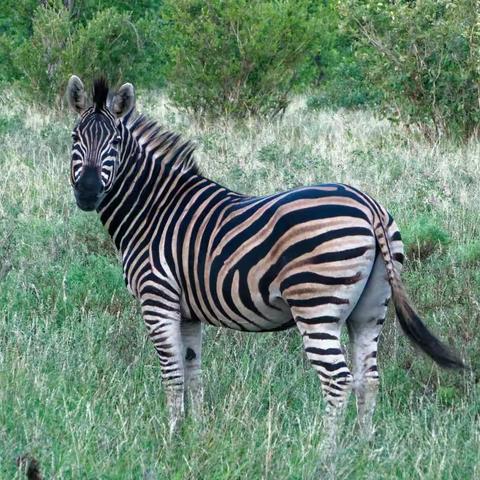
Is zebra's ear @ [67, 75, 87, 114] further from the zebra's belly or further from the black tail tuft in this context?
the black tail tuft

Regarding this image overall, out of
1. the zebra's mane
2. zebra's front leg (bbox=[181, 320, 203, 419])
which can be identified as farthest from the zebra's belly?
the zebra's mane

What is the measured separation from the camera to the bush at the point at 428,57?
39.2ft

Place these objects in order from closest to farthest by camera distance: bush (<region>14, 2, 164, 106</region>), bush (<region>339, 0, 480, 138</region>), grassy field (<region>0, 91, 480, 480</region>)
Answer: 1. grassy field (<region>0, 91, 480, 480</region>)
2. bush (<region>339, 0, 480, 138</region>)
3. bush (<region>14, 2, 164, 106</region>)

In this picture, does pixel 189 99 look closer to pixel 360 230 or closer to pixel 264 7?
pixel 264 7

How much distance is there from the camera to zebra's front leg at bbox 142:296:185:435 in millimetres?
4727

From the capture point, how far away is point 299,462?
12.8 feet

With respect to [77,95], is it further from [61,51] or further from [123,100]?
[61,51]

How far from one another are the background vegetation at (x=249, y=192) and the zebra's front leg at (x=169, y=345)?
137 mm

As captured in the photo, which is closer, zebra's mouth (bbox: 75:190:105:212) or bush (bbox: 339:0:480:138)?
zebra's mouth (bbox: 75:190:105:212)

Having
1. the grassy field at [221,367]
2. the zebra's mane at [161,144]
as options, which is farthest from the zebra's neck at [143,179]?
the grassy field at [221,367]

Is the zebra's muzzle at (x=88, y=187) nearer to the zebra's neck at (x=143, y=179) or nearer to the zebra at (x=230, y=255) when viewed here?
the zebra at (x=230, y=255)

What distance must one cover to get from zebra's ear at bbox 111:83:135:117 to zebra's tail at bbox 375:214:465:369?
1.50 metres

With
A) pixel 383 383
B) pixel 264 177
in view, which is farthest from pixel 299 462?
pixel 264 177

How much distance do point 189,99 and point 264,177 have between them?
5.73 meters
